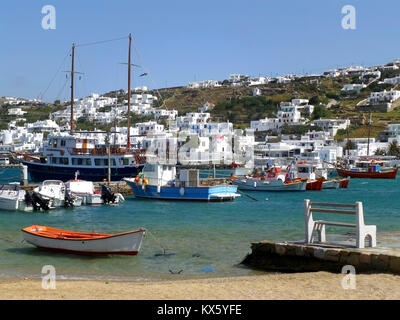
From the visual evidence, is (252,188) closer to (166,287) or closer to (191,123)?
(166,287)

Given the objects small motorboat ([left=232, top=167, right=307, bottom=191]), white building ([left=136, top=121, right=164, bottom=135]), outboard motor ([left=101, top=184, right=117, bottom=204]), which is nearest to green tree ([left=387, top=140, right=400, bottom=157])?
white building ([left=136, top=121, right=164, bottom=135])

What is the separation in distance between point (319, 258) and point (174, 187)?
32090mm

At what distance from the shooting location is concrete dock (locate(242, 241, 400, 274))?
12953mm

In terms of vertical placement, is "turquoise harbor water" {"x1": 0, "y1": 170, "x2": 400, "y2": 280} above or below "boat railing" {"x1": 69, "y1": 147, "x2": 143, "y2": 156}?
below

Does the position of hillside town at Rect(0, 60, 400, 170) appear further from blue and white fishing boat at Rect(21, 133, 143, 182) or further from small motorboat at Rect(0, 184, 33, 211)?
small motorboat at Rect(0, 184, 33, 211)

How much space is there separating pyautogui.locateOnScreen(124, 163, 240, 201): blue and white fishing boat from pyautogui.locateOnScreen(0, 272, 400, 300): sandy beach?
3189 cm

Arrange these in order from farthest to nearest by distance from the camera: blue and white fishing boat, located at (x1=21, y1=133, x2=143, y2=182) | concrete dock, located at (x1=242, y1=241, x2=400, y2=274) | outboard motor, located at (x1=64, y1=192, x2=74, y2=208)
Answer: blue and white fishing boat, located at (x1=21, y1=133, x2=143, y2=182) < outboard motor, located at (x1=64, y1=192, x2=74, y2=208) < concrete dock, located at (x1=242, y1=241, x2=400, y2=274)

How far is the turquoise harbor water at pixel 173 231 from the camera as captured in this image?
1689 cm

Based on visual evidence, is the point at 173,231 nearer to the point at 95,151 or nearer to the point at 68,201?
the point at 68,201

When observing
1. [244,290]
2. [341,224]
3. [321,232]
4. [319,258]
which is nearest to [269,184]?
[321,232]

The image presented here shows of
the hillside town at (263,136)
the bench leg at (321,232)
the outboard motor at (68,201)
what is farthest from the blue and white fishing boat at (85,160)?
the bench leg at (321,232)

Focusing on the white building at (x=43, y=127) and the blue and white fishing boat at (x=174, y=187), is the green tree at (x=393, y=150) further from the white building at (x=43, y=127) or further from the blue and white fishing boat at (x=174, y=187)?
the white building at (x=43, y=127)

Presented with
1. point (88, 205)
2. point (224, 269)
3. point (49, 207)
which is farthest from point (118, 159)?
point (224, 269)

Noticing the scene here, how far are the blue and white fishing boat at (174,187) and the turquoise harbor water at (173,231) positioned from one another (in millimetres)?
1141
